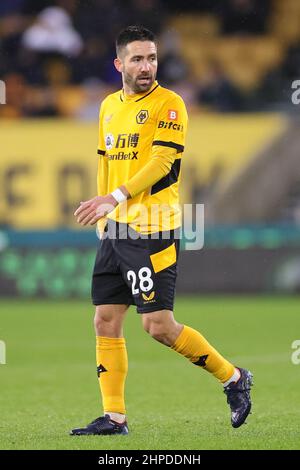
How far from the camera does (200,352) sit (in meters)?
6.42

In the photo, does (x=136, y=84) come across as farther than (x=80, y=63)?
No

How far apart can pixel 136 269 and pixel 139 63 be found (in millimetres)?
1118

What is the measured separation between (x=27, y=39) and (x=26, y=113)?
1.34 metres

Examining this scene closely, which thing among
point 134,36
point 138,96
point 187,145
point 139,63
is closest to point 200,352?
point 138,96

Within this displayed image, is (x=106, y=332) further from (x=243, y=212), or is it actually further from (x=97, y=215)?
(x=243, y=212)

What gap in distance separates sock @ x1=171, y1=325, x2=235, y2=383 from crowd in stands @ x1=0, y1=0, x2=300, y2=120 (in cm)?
1222

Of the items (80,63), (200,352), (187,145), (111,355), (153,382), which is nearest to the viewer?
(200,352)

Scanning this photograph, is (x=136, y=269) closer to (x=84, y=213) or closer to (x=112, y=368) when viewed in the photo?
(x=84, y=213)

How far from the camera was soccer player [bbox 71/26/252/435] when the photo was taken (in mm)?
6336

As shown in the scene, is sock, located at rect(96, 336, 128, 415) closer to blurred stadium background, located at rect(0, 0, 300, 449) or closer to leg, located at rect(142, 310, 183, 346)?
leg, located at rect(142, 310, 183, 346)

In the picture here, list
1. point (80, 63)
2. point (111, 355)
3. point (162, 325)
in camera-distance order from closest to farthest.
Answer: point (162, 325)
point (111, 355)
point (80, 63)

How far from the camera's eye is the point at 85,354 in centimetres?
1102

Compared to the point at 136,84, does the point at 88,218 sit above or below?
below

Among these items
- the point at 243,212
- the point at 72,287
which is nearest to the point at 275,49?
the point at 243,212
